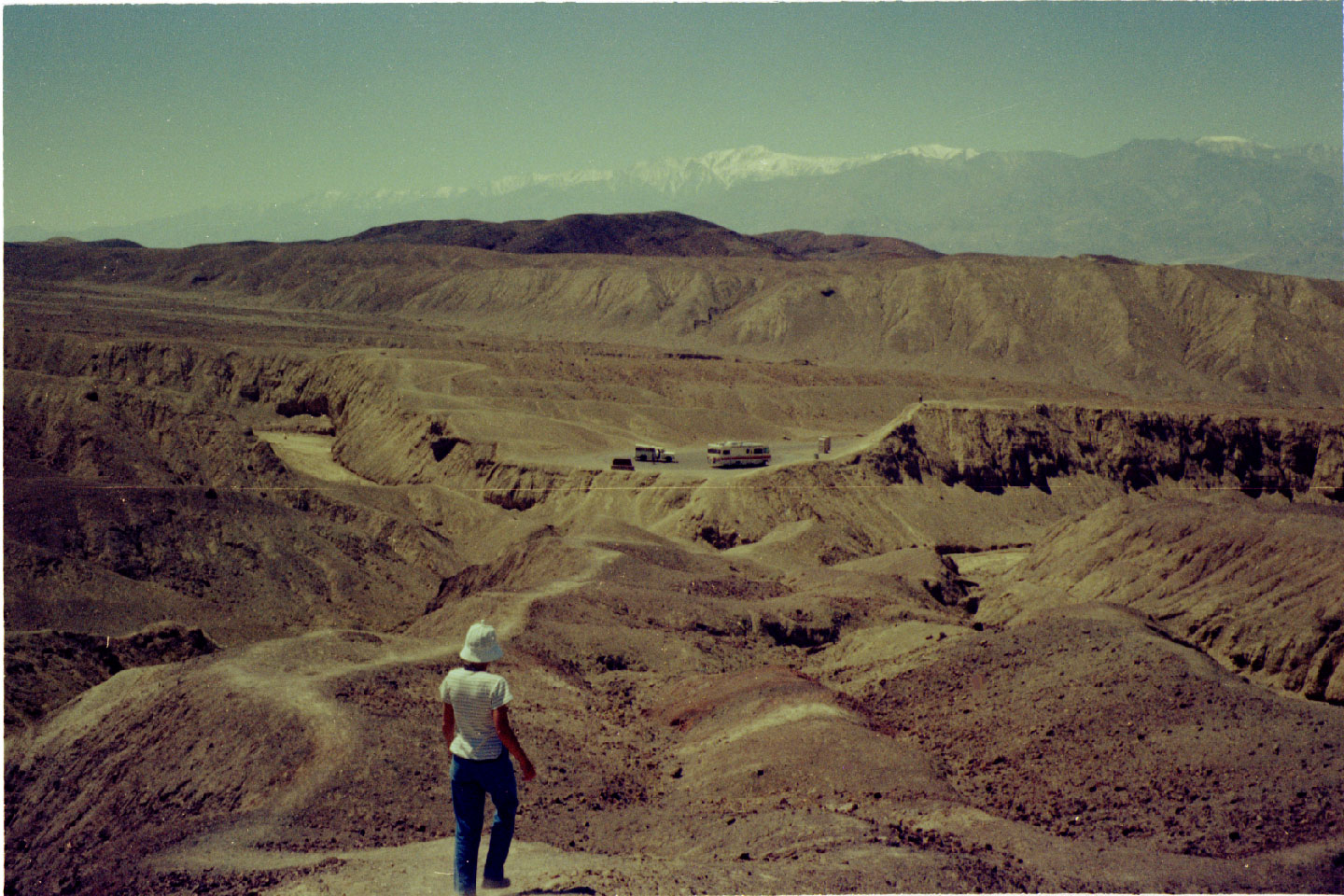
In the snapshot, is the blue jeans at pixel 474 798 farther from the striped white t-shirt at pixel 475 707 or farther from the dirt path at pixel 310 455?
the dirt path at pixel 310 455

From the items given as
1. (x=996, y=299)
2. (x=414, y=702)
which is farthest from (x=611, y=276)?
(x=414, y=702)

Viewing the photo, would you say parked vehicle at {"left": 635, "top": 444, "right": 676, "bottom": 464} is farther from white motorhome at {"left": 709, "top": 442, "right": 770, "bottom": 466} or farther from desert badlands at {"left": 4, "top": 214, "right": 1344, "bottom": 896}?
white motorhome at {"left": 709, "top": 442, "right": 770, "bottom": 466}

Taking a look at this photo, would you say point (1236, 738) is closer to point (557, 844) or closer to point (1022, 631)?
point (1022, 631)

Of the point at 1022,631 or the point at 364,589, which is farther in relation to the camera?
the point at 364,589

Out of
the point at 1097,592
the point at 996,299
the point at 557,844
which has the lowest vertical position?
the point at 1097,592

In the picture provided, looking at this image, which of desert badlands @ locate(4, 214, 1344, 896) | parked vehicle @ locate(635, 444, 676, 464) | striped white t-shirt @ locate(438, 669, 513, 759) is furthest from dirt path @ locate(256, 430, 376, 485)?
striped white t-shirt @ locate(438, 669, 513, 759)

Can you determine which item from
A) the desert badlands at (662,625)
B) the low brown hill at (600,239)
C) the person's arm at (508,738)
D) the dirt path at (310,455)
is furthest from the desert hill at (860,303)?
the person's arm at (508,738)

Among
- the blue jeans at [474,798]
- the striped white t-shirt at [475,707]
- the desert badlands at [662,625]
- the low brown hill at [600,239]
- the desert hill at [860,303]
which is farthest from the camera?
the low brown hill at [600,239]
